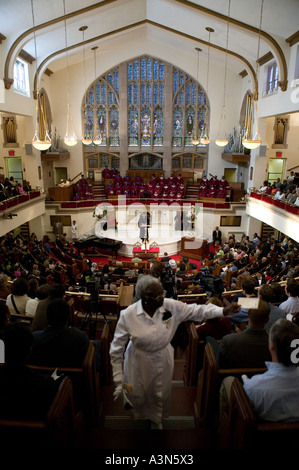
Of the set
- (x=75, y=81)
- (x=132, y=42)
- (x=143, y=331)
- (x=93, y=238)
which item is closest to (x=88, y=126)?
(x=75, y=81)

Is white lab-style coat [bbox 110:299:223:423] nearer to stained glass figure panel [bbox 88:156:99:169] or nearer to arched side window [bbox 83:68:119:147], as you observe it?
arched side window [bbox 83:68:119:147]

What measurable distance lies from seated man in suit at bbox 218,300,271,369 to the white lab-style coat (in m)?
0.47

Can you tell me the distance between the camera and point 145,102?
21.2 meters

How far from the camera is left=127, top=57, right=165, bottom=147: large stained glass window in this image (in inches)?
810

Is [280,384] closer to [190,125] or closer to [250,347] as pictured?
[250,347]

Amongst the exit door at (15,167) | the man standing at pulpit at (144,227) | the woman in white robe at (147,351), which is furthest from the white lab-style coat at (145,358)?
the exit door at (15,167)

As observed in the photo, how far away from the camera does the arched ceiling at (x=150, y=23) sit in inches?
423

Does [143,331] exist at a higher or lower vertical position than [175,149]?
lower

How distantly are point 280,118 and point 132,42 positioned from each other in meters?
9.78

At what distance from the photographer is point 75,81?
66.0 ft

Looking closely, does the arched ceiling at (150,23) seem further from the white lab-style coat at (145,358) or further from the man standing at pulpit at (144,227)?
the white lab-style coat at (145,358)

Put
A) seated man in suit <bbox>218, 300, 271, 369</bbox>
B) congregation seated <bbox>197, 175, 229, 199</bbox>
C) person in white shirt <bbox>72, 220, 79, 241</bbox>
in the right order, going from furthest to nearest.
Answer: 1. congregation seated <bbox>197, 175, 229, 199</bbox>
2. person in white shirt <bbox>72, 220, 79, 241</bbox>
3. seated man in suit <bbox>218, 300, 271, 369</bbox>

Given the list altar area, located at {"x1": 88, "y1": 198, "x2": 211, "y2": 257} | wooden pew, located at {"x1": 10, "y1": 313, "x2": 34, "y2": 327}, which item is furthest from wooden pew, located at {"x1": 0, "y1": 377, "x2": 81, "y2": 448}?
altar area, located at {"x1": 88, "y1": 198, "x2": 211, "y2": 257}
